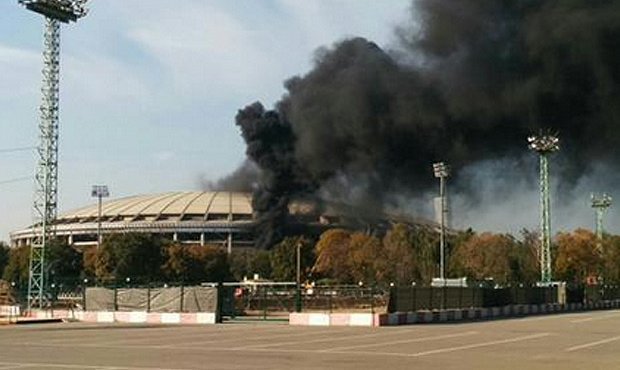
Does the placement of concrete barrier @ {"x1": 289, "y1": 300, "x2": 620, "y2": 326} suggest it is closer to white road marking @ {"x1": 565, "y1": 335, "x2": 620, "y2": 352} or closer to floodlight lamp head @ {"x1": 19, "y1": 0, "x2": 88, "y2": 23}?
white road marking @ {"x1": 565, "y1": 335, "x2": 620, "y2": 352}

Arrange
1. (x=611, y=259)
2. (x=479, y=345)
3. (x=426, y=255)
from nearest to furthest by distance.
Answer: (x=479, y=345) → (x=426, y=255) → (x=611, y=259)

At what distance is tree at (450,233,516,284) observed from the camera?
106812 mm

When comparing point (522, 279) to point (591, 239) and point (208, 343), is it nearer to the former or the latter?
point (591, 239)

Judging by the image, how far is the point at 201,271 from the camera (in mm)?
117625

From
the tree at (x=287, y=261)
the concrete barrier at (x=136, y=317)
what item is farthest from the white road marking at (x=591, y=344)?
the tree at (x=287, y=261)

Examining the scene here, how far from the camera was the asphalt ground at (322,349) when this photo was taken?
21.0 metres

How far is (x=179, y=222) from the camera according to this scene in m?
176

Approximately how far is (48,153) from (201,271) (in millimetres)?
52908

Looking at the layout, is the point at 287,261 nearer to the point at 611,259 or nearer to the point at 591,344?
the point at 611,259

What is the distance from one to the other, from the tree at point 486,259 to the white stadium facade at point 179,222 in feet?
192

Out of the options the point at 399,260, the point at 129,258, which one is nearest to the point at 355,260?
the point at 399,260

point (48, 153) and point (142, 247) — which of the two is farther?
point (142, 247)

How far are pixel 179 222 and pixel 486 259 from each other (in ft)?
269

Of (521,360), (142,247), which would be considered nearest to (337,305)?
(521,360)
